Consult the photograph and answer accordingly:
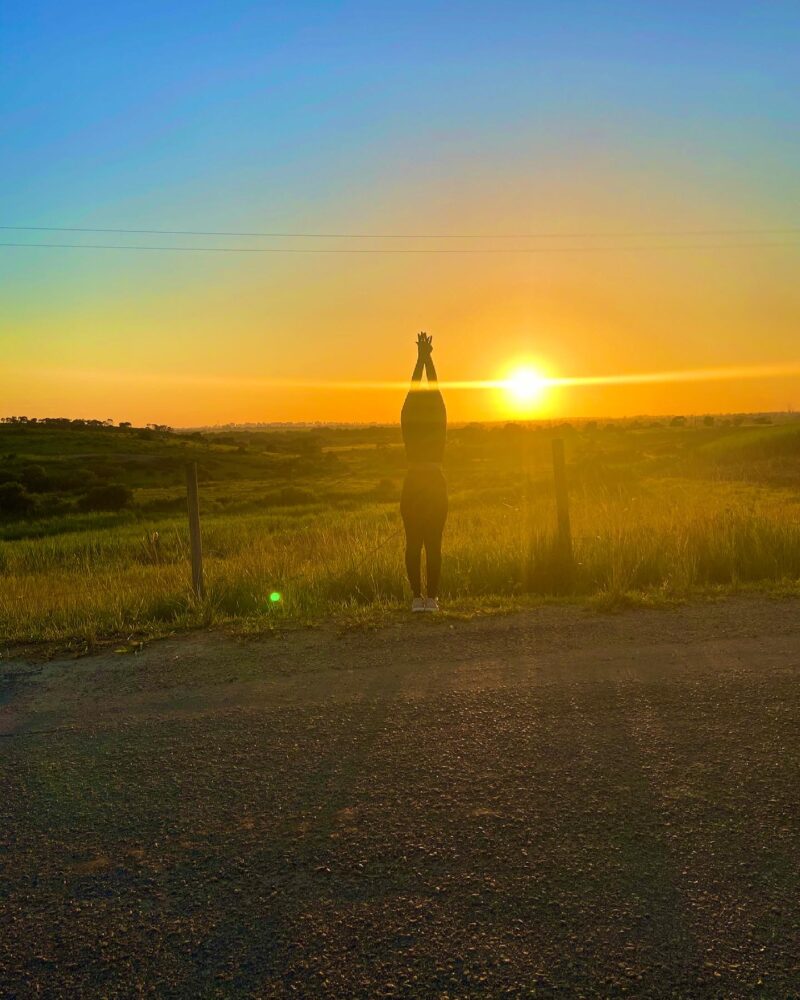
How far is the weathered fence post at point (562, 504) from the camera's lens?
8.08 metres

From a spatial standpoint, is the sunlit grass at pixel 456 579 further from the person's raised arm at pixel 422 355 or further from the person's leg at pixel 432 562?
the person's raised arm at pixel 422 355

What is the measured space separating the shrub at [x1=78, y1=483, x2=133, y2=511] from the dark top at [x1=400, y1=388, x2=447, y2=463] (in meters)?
35.9

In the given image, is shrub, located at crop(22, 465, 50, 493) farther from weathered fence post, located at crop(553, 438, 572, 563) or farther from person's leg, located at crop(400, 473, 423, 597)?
person's leg, located at crop(400, 473, 423, 597)

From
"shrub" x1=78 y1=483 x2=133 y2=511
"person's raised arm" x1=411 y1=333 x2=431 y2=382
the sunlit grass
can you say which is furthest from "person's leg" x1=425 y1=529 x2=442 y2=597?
"shrub" x1=78 y1=483 x2=133 y2=511

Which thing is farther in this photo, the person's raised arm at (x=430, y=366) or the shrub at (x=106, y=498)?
the shrub at (x=106, y=498)

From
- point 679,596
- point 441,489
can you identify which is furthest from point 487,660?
point 679,596

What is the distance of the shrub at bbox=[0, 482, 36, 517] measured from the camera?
3991 centimetres

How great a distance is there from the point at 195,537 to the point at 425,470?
2.56 m

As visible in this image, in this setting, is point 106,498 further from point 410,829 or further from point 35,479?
point 410,829

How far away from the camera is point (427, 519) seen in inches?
276

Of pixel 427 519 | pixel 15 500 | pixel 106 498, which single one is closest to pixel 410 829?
pixel 427 519

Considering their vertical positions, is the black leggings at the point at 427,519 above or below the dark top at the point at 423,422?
below

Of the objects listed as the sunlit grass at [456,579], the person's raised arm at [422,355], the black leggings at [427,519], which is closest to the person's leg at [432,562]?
the black leggings at [427,519]

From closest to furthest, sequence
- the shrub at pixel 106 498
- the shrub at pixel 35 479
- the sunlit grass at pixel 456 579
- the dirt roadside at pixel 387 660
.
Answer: the dirt roadside at pixel 387 660 < the sunlit grass at pixel 456 579 < the shrub at pixel 106 498 < the shrub at pixel 35 479
